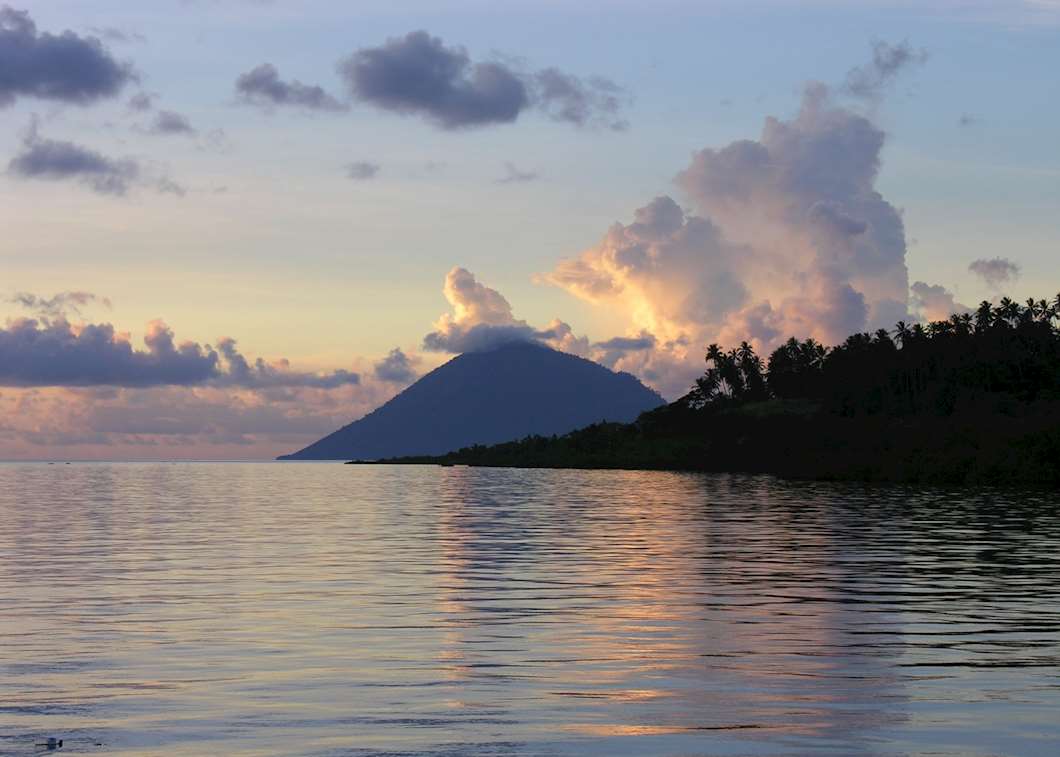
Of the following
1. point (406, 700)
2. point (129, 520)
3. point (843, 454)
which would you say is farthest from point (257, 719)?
point (843, 454)

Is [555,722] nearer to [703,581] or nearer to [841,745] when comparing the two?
[841,745]

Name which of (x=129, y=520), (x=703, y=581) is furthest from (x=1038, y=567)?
(x=129, y=520)

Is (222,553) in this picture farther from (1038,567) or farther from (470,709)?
(470,709)

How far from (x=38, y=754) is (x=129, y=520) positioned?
220 feet

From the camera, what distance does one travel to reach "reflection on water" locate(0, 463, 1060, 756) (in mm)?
19109

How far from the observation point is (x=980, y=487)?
13412 centimetres

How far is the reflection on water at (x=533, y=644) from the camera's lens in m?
19.1

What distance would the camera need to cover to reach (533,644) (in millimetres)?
28406

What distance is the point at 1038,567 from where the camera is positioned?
47.2 meters

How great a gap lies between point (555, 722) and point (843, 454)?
562 feet

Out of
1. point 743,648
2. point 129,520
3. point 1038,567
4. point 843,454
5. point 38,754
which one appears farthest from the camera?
point 843,454

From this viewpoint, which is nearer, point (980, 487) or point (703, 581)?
point (703, 581)

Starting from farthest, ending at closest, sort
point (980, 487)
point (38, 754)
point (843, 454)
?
1. point (843, 454)
2. point (980, 487)
3. point (38, 754)

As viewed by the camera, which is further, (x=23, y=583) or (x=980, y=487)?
(x=980, y=487)
